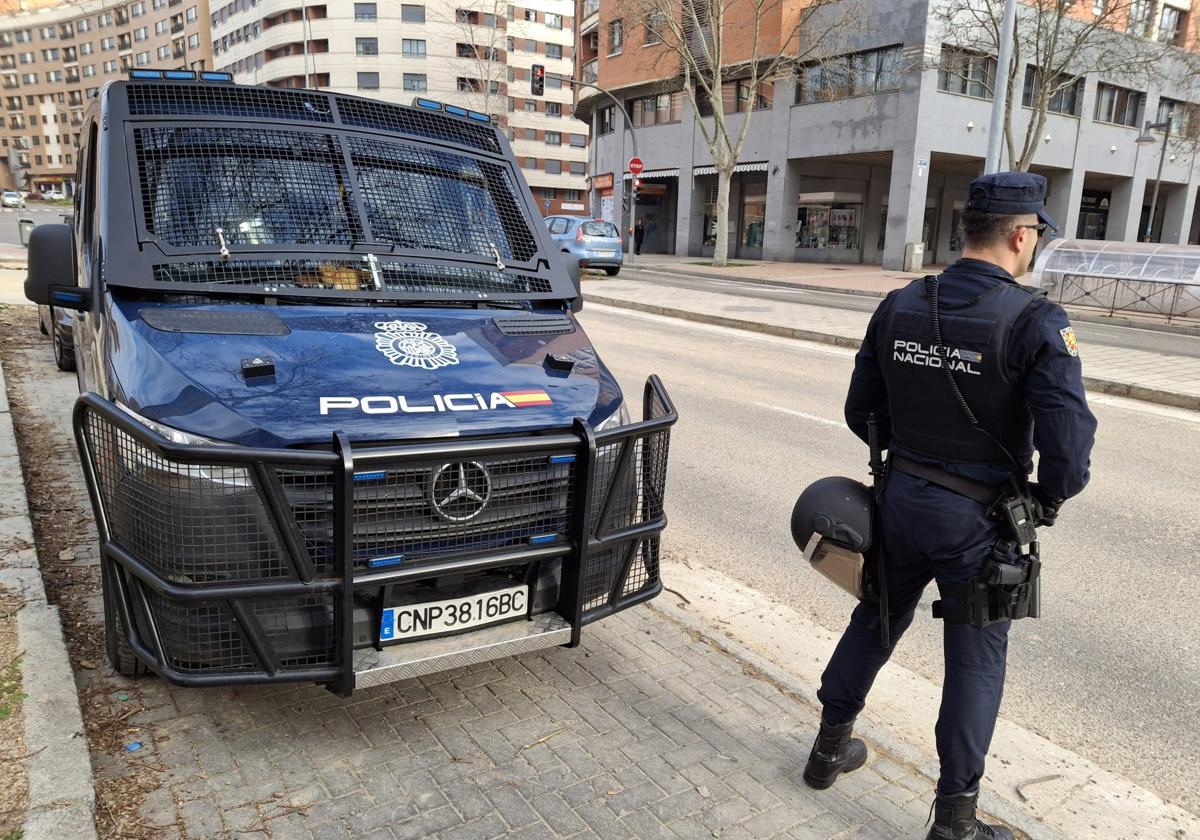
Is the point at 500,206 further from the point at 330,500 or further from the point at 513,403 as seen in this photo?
the point at 330,500

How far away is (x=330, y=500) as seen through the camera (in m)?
2.47

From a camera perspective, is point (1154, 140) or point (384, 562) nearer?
point (384, 562)

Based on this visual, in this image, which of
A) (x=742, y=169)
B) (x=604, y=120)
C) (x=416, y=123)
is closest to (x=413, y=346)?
(x=416, y=123)

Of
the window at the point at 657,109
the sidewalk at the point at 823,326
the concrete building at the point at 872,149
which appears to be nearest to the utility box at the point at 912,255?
the concrete building at the point at 872,149

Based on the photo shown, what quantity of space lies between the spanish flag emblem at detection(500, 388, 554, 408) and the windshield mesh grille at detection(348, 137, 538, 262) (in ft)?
4.28

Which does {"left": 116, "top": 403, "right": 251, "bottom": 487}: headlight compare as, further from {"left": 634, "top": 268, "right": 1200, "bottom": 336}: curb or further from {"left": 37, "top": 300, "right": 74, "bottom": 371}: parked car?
{"left": 634, "top": 268, "right": 1200, "bottom": 336}: curb

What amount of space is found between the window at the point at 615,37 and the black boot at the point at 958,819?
145ft

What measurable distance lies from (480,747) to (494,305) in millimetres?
1895

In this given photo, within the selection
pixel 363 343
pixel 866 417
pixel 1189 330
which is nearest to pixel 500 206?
pixel 363 343

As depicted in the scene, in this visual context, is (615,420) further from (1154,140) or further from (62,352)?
(1154,140)

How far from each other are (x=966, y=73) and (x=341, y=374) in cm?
3508

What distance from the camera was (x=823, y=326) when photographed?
1458cm

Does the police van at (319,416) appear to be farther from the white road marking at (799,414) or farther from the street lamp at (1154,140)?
the street lamp at (1154,140)

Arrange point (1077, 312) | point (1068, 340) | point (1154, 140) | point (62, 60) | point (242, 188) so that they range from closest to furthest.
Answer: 1. point (1068, 340)
2. point (242, 188)
3. point (1077, 312)
4. point (1154, 140)
5. point (62, 60)
